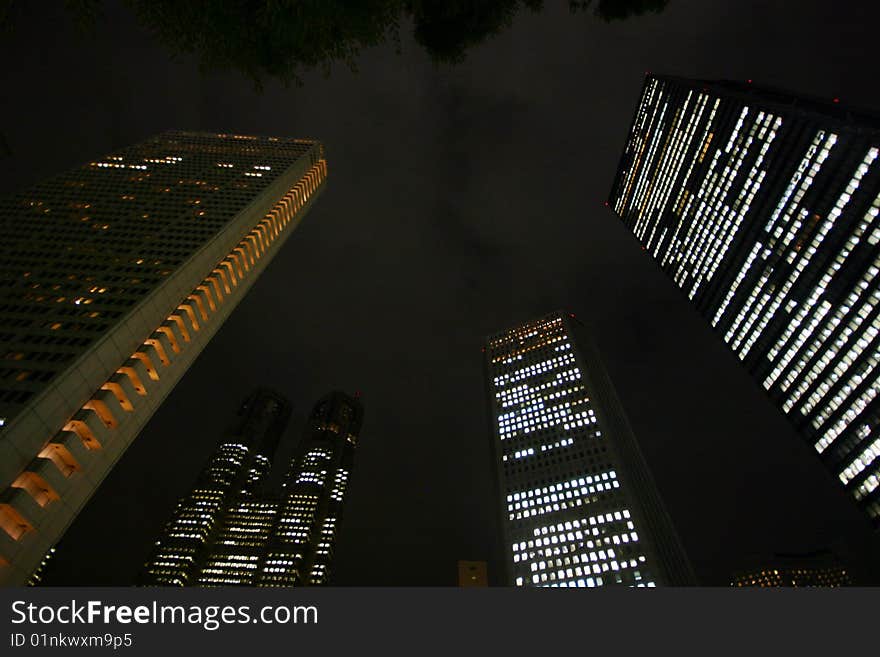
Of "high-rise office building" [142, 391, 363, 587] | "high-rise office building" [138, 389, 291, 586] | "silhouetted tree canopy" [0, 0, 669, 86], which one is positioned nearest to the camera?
"silhouetted tree canopy" [0, 0, 669, 86]

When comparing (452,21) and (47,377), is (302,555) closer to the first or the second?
(47,377)

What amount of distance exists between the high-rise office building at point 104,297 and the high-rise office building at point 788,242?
355ft

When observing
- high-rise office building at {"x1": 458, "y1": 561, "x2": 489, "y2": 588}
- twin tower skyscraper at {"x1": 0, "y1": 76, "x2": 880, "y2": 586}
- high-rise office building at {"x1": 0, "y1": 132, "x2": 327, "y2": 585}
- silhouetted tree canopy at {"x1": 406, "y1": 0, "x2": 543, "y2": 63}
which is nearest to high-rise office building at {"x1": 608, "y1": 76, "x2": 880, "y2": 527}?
twin tower skyscraper at {"x1": 0, "y1": 76, "x2": 880, "y2": 586}

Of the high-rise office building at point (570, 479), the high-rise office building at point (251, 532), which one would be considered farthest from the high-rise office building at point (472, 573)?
the high-rise office building at point (251, 532)

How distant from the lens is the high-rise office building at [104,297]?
33344 mm

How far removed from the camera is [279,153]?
9069 centimetres

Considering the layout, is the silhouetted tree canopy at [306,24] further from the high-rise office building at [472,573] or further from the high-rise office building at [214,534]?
the high-rise office building at [214,534]

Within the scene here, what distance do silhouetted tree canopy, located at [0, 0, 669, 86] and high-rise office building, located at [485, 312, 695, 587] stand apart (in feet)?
300

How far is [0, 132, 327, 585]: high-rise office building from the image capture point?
33344 mm

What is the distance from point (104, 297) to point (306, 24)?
46345 mm

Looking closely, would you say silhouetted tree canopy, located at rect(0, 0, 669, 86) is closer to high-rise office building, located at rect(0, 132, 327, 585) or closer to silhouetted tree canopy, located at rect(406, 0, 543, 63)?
silhouetted tree canopy, located at rect(406, 0, 543, 63)

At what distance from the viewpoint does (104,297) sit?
4547 centimetres

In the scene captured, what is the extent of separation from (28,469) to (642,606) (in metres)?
42.2

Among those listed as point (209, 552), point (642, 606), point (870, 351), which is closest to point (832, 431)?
point (870, 351)
